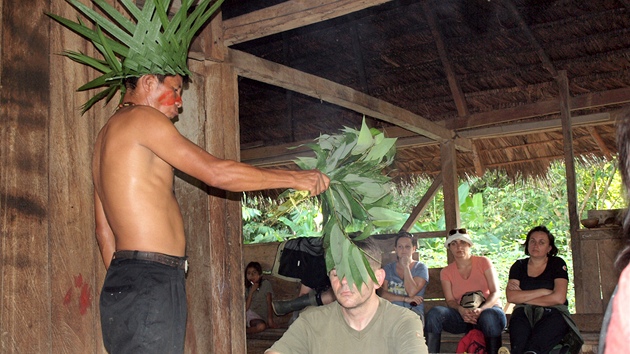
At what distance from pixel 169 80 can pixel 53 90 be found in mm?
784

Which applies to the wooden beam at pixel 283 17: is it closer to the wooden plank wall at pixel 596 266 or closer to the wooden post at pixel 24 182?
the wooden post at pixel 24 182

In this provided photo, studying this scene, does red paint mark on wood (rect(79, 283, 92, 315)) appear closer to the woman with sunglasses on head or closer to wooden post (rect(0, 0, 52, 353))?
wooden post (rect(0, 0, 52, 353))

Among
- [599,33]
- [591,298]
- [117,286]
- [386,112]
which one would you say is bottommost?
[591,298]

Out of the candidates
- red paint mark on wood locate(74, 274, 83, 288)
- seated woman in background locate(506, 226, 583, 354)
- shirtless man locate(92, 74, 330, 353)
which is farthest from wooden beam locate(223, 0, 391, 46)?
seated woman in background locate(506, 226, 583, 354)

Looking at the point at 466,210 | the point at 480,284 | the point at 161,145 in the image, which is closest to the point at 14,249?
the point at 161,145

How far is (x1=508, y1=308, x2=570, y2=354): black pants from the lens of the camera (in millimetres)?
5484

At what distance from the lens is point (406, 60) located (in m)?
8.90

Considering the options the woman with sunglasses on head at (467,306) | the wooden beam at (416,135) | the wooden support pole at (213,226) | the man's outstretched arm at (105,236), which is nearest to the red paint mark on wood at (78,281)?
the man's outstretched arm at (105,236)

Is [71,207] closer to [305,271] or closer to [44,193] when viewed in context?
[44,193]

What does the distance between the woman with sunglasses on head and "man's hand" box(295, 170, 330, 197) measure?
10.2 ft

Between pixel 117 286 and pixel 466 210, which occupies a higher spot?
pixel 466 210

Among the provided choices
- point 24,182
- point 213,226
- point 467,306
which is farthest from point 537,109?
point 24,182

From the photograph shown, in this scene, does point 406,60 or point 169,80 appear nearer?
point 169,80

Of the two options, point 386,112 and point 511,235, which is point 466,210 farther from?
point 386,112
